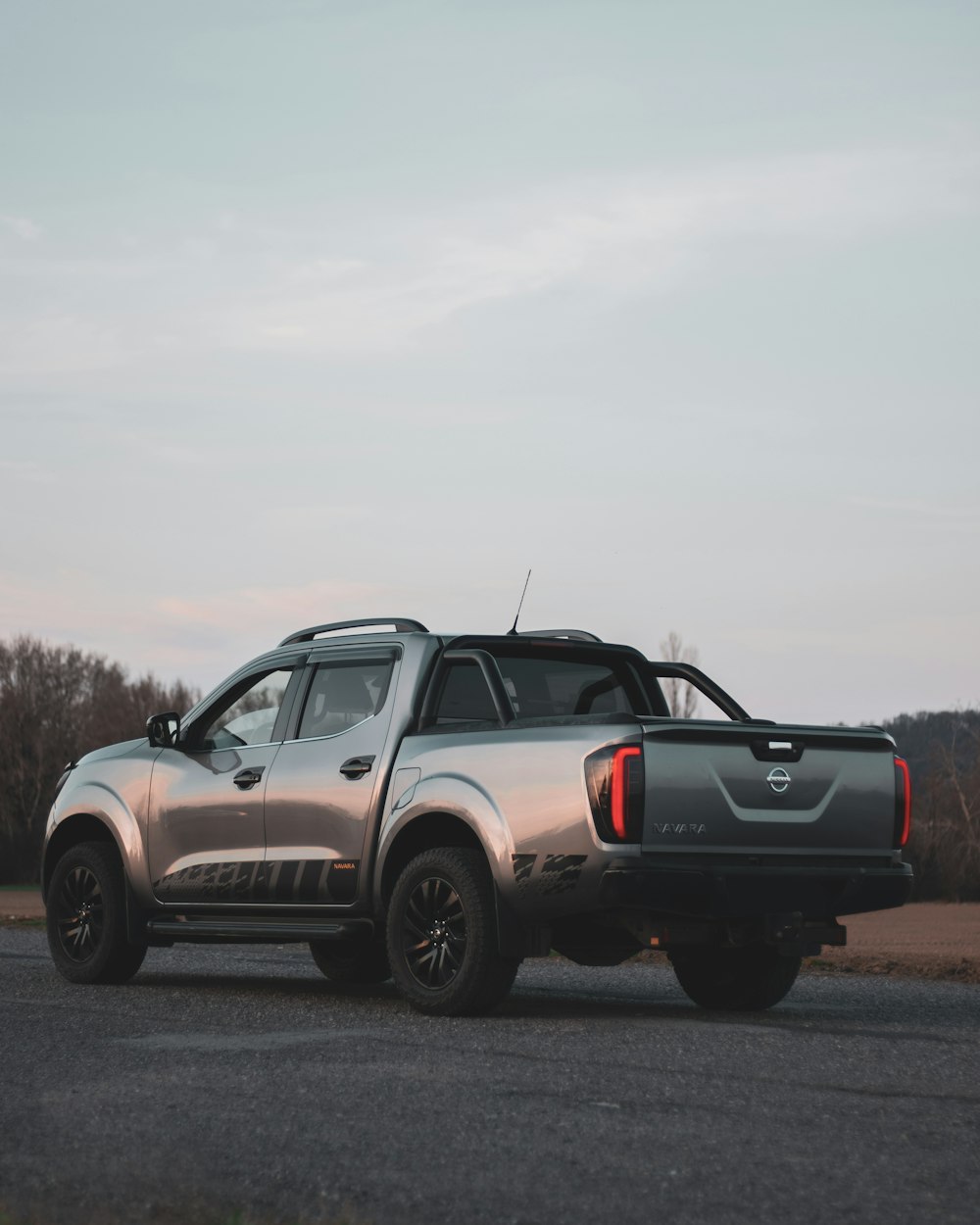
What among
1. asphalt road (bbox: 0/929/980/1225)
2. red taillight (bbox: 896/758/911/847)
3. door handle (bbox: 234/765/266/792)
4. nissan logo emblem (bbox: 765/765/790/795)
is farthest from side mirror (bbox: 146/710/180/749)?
red taillight (bbox: 896/758/911/847)

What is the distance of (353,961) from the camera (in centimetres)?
1094

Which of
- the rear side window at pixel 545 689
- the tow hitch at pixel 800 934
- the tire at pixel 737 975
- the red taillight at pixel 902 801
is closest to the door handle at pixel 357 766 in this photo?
the rear side window at pixel 545 689

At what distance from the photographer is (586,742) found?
7.84 m

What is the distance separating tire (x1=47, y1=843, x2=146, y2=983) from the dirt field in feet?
16.9

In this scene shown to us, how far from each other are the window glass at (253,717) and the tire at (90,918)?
40.0 inches

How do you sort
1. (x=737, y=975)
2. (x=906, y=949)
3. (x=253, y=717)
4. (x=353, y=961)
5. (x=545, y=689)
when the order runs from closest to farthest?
(x=737, y=975)
(x=545, y=689)
(x=253, y=717)
(x=353, y=961)
(x=906, y=949)

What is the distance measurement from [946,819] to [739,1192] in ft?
226

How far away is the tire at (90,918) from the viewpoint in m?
10.3

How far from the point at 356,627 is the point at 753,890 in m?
2.98

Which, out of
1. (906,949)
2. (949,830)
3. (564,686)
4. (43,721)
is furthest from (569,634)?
(43,721)

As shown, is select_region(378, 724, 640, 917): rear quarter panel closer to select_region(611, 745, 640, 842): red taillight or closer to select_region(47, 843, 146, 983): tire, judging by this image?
select_region(611, 745, 640, 842): red taillight

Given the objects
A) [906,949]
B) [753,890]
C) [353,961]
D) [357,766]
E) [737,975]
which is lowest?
[906,949]

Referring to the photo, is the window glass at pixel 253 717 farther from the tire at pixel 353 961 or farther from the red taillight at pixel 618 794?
the red taillight at pixel 618 794

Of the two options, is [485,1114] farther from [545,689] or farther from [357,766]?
[545,689]
